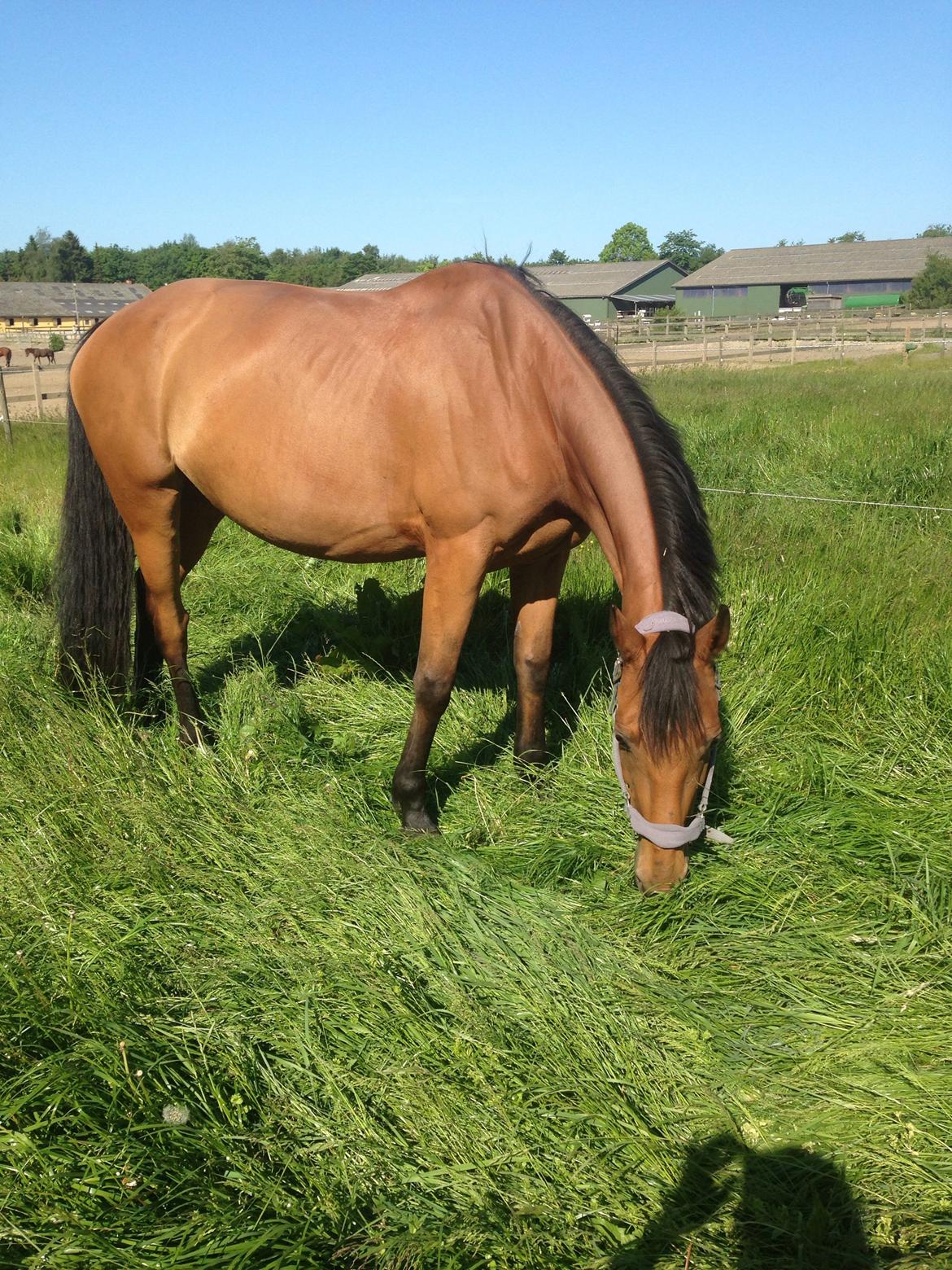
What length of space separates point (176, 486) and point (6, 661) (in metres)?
1.40

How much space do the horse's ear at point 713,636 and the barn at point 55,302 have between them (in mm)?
61945

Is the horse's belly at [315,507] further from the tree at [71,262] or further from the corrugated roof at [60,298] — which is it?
the tree at [71,262]

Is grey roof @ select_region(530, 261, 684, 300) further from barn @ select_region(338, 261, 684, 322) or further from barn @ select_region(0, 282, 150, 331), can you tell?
barn @ select_region(0, 282, 150, 331)

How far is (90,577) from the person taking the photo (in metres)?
4.41

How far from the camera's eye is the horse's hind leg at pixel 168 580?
4281 mm

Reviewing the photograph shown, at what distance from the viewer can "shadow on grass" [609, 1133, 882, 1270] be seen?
1935mm

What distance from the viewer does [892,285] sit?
70.3 meters

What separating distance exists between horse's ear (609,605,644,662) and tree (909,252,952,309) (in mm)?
57971

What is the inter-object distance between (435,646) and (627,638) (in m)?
0.98

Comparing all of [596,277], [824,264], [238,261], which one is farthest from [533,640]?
[824,264]

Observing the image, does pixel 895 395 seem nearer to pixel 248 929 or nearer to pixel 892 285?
pixel 248 929

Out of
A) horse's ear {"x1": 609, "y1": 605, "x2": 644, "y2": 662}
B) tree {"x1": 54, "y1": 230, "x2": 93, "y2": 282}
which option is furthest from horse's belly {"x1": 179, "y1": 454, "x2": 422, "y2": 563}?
tree {"x1": 54, "y1": 230, "x2": 93, "y2": 282}

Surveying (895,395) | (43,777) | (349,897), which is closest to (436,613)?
(349,897)

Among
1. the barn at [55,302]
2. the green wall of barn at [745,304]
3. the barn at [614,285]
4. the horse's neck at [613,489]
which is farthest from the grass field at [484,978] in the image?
the green wall of barn at [745,304]
